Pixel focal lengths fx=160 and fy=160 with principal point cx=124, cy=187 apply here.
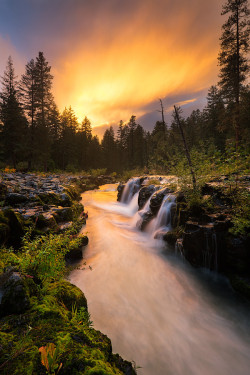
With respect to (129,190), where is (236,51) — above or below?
above

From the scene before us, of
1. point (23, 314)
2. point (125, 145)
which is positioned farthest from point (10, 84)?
point (125, 145)

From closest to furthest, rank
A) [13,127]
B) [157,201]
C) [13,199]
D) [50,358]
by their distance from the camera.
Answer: [50,358] < [13,199] < [157,201] < [13,127]

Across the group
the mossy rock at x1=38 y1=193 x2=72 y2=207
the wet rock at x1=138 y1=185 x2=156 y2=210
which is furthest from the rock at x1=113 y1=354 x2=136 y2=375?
the wet rock at x1=138 y1=185 x2=156 y2=210

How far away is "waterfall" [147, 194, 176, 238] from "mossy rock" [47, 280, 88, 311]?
560 centimetres

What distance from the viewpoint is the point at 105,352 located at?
1.78 m

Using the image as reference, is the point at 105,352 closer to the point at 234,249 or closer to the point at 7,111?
the point at 234,249

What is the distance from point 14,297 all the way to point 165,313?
3718 millimetres

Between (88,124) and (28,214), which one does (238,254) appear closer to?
(28,214)

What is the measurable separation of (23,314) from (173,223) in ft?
22.6

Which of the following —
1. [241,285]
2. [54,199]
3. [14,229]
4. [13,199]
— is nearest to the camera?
[241,285]

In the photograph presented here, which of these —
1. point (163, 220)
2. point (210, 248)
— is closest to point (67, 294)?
point (210, 248)

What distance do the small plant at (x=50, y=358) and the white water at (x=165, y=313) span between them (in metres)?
2.36

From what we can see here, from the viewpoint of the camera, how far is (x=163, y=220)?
8297 mm

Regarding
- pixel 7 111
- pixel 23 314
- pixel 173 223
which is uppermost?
pixel 7 111
